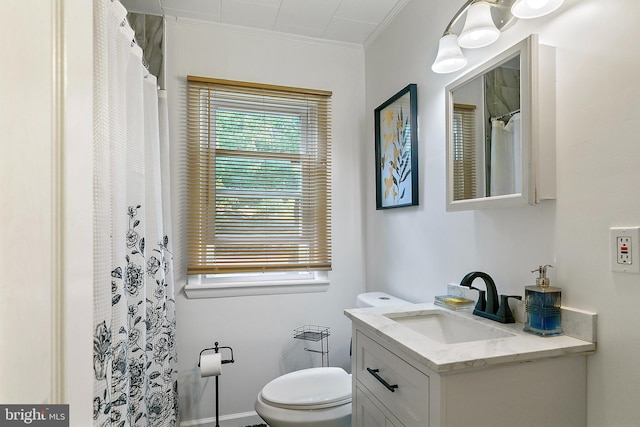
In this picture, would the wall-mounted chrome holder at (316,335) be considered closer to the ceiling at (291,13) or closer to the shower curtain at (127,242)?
the shower curtain at (127,242)

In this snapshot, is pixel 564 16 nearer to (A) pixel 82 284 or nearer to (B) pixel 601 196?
(B) pixel 601 196

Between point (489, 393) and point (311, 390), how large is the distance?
95 centimetres

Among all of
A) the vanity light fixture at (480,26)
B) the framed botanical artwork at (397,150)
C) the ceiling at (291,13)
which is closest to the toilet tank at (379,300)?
Result: the framed botanical artwork at (397,150)

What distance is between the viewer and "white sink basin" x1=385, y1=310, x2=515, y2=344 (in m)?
1.20

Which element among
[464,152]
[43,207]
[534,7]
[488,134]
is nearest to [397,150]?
[464,152]

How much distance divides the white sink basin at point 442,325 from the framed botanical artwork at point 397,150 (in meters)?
0.61

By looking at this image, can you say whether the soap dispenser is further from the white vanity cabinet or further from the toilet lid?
the toilet lid

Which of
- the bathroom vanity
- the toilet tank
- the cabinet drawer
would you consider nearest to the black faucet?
the bathroom vanity

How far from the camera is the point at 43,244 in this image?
42cm

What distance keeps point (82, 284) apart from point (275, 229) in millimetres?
1662

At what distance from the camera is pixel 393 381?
1037 mm

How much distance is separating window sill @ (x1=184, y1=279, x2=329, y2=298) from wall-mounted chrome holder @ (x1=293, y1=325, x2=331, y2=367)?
23 centimetres

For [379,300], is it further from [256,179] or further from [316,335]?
[256,179]

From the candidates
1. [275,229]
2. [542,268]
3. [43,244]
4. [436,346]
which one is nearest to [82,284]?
[43,244]
